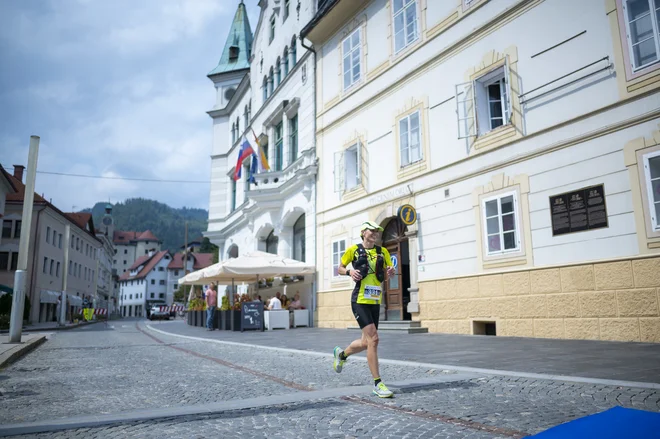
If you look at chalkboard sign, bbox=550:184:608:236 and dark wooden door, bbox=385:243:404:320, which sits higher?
chalkboard sign, bbox=550:184:608:236

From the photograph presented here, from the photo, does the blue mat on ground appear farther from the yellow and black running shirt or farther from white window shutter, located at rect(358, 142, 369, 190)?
white window shutter, located at rect(358, 142, 369, 190)

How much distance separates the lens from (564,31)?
472 inches

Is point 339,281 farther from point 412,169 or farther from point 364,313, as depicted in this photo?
point 364,313

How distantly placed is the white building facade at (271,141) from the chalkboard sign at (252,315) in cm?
311

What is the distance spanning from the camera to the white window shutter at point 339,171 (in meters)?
20.4

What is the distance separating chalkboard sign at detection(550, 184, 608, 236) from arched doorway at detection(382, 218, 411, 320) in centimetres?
568

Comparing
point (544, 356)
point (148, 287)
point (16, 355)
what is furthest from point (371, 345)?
point (148, 287)

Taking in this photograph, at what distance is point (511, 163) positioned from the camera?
13.1 metres

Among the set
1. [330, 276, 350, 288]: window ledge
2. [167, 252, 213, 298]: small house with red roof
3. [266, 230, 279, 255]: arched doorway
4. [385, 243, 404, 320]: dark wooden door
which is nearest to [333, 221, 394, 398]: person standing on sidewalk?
[385, 243, 404, 320]: dark wooden door

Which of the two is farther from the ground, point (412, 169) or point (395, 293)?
point (412, 169)

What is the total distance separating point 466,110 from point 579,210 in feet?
14.7

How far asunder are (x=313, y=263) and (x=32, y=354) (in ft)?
39.2

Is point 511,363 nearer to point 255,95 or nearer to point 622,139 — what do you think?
point 622,139

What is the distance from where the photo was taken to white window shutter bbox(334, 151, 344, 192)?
66.9 feet
